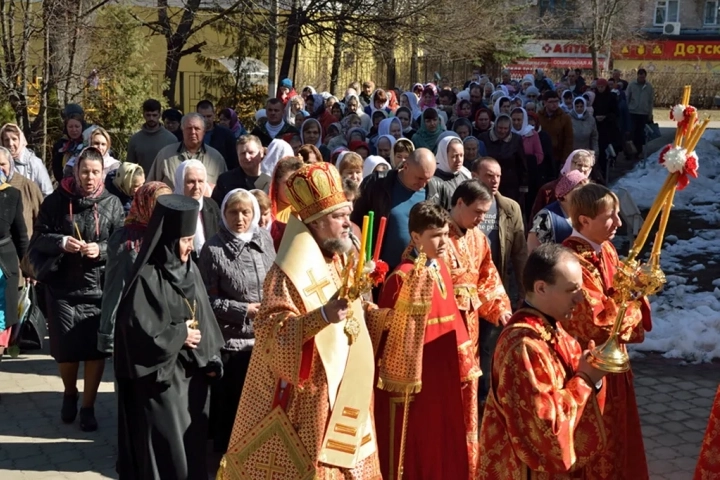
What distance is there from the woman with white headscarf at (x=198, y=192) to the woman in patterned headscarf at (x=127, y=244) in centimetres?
85

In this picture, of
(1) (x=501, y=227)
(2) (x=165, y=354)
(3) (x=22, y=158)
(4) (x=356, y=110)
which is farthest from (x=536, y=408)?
(4) (x=356, y=110)

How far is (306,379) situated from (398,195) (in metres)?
3.02

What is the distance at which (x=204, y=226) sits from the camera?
23.4 ft

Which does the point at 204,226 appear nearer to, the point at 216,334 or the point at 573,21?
the point at 216,334

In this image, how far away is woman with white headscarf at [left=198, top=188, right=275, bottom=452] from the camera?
6.14 meters

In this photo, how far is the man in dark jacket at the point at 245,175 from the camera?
331 inches

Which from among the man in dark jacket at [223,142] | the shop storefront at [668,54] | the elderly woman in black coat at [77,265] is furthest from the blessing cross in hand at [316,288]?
the shop storefront at [668,54]

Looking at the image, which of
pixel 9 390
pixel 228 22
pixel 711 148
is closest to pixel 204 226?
pixel 9 390

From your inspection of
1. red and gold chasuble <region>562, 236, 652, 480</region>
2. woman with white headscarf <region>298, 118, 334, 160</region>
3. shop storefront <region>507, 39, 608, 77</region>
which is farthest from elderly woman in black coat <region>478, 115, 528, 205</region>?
shop storefront <region>507, 39, 608, 77</region>

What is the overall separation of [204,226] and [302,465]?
3.06 meters

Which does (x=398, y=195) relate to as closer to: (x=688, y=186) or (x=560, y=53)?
(x=688, y=186)

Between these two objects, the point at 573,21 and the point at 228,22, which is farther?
the point at 573,21

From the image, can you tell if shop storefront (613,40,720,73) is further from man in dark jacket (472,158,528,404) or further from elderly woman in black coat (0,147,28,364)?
elderly woman in black coat (0,147,28,364)

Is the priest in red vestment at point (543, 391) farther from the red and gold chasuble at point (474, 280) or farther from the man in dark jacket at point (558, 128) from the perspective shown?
the man in dark jacket at point (558, 128)
